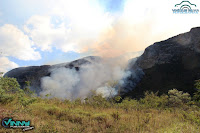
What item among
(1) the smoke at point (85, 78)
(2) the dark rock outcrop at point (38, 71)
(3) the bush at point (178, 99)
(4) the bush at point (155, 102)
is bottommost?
(3) the bush at point (178, 99)

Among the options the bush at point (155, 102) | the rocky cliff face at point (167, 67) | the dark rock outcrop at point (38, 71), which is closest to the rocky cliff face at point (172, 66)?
the rocky cliff face at point (167, 67)

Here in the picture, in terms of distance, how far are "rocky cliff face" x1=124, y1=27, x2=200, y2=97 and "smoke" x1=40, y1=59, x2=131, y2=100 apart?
31.9 feet

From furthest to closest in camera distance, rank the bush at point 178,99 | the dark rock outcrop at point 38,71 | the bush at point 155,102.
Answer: the dark rock outcrop at point 38,71, the bush at point 178,99, the bush at point 155,102

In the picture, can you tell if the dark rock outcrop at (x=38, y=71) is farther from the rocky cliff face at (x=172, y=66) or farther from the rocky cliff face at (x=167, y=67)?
the rocky cliff face at (x=172, y=66)

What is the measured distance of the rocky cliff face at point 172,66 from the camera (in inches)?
2029

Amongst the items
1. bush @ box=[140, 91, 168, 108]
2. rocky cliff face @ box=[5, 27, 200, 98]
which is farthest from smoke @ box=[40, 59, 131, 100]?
bush @ box=[140, 91, 168, 108]

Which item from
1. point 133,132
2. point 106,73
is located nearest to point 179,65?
point 106,73

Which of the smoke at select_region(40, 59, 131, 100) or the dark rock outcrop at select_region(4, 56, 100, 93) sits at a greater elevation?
the dark rock outcrop at select_region(4, 56, 100, 93)

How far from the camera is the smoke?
50.7 m

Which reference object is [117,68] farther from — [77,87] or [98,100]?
[98,100]

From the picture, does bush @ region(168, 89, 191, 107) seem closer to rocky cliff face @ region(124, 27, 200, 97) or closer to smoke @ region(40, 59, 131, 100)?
rocky cliff face @ region(124, 27, 200, 97)

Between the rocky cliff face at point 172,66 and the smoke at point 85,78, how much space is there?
9720 millimetres

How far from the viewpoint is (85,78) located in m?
61.6

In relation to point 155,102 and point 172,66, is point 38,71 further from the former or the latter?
point 155,102
